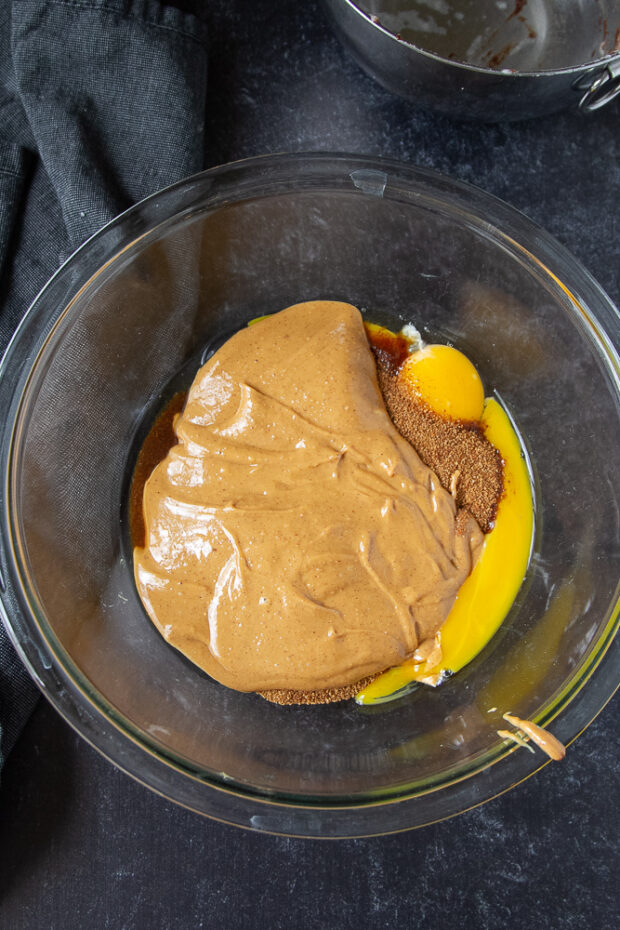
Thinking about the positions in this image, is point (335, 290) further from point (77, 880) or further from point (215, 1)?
point (77, 880)

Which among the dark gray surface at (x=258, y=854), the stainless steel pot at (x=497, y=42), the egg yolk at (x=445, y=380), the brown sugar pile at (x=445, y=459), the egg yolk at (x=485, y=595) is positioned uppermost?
the stainless steel pot at (x=497, y=42)

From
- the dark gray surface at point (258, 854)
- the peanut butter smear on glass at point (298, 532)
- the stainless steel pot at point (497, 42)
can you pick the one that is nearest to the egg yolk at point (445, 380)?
the peanut butter smear on glass at point (298, 532)

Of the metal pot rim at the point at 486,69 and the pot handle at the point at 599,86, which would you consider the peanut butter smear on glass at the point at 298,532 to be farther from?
the pot handle at the point at 599,86

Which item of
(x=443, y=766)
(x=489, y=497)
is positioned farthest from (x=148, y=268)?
(x=443, y=766)

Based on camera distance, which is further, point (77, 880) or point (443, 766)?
point (77, 880)

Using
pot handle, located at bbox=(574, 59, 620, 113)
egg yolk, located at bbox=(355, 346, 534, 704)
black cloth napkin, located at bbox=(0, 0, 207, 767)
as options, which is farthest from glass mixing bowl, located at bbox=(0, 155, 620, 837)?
pot handle, located at bbox=(574, 59, 620, 113)

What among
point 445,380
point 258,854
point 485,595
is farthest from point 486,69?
point 258,854
